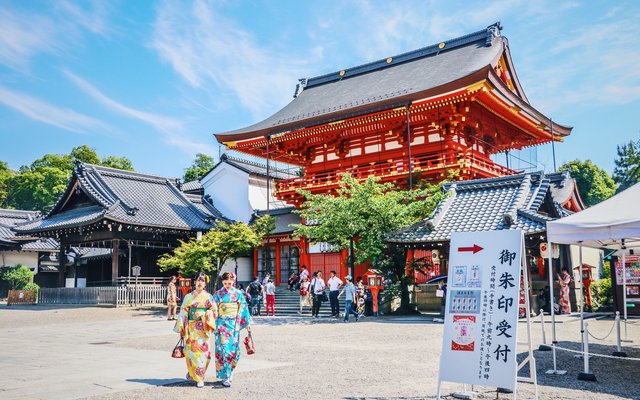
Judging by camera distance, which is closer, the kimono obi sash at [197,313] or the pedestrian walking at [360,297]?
the kimono obi sash at [197,313]

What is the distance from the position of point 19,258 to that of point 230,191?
14794 mm

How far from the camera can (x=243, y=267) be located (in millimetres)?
31031

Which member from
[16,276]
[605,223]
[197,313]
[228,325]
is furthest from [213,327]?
[16,276]

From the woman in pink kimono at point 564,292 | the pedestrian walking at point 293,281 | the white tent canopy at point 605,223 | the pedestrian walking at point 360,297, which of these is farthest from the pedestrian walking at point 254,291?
the white tent canopy at point 605,223

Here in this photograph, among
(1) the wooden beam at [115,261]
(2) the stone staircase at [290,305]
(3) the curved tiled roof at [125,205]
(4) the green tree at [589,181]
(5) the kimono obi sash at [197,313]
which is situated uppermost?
(4) the green tree at [589,181]

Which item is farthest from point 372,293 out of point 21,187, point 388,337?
point 21,187

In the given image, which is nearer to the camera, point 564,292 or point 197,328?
point 197,328

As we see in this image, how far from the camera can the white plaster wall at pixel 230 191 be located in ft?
113

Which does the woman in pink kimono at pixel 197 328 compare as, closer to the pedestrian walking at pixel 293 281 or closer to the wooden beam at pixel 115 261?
the pedestrian walking at pixel 293 281

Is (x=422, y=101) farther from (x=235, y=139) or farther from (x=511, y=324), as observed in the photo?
(x=511, y=324)

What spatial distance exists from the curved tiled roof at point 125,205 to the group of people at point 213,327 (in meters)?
19.9

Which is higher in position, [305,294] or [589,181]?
[589,181]

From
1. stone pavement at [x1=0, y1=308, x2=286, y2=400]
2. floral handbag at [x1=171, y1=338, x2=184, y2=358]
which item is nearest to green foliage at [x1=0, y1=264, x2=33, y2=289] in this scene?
stone pavement at [x1=0, y1=308, x2=286, y2=400]

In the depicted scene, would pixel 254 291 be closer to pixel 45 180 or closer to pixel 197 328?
pixel 197 328
